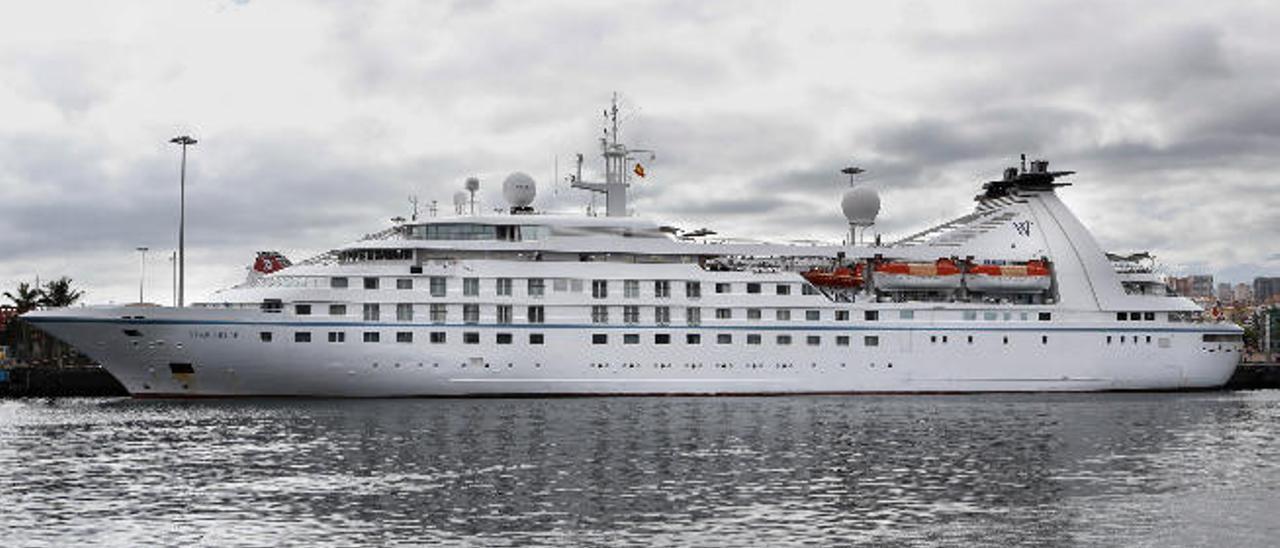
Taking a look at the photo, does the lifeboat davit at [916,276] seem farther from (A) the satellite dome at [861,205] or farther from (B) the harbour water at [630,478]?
(B) the harbour water at [630,478]

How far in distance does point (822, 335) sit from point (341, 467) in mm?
32969

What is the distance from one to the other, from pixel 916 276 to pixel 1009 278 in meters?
5.40

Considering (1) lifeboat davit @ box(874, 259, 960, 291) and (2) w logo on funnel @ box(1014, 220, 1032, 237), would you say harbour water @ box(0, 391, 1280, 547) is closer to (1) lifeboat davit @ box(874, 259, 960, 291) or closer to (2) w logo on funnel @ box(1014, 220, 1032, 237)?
(1) lifeboat davit @ box(874, 259, 960, 291)

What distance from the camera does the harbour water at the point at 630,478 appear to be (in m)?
Result: 21.7

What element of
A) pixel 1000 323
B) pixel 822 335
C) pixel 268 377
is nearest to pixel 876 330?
pixel 822 335

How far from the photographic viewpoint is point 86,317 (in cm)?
5119

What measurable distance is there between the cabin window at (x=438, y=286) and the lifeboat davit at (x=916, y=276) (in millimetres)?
22306

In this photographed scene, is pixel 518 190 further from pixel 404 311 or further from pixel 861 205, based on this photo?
pixel 861 205

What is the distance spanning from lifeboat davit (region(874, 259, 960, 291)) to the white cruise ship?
4.1 inches

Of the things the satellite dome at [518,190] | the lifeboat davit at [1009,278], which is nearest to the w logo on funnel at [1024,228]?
the lifeboat davit at [1009,278]

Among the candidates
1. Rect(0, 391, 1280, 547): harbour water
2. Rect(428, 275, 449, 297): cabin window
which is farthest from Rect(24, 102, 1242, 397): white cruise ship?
Rect(0, 391, 1280, 547): harbour water

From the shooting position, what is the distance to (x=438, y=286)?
2142 inches

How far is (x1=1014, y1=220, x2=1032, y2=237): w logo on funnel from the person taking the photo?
2576 inches

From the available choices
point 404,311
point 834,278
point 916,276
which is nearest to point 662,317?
point 834,278
